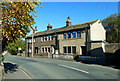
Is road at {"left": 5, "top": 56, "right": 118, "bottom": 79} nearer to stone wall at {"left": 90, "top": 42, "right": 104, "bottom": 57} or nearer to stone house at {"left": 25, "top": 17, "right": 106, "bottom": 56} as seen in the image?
stone wall at {"left": 90, "top": 42, "right": 104, "bottom": 57}

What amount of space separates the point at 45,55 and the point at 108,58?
17.2 meters

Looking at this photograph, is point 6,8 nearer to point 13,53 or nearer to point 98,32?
point 98,32

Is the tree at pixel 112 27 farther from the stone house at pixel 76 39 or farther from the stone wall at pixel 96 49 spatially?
the stone wall at pixel 96 49

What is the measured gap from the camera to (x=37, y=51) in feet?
126

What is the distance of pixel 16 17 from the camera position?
6258mm

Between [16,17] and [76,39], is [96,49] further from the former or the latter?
[16,17]

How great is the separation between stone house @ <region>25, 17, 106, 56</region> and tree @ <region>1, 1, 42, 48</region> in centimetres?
1798

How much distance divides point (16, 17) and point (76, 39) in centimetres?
2132

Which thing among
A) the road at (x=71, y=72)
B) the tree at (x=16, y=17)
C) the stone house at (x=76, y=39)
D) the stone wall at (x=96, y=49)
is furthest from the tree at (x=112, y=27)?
the tree at (x=16, y=17)

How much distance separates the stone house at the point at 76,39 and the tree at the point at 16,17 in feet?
59.0

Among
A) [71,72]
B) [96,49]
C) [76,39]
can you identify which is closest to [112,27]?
[76,39]

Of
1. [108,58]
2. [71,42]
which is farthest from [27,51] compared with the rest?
[108,58]

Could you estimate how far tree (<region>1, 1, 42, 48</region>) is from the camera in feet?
19.6

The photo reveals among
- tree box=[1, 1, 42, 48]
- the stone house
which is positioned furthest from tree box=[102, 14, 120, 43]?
tree box=[1, 1, 42, 48]
